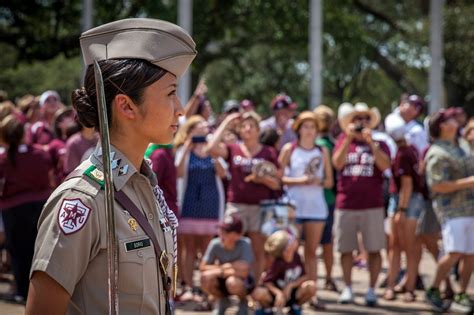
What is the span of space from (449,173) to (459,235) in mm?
584

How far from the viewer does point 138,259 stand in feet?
9.14

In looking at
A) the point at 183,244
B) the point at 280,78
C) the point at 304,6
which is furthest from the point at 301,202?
the point at 280,78

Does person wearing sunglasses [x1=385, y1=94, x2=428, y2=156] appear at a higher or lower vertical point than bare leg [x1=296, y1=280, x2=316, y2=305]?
higher

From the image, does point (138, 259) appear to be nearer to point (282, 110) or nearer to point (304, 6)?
point (282, 110)

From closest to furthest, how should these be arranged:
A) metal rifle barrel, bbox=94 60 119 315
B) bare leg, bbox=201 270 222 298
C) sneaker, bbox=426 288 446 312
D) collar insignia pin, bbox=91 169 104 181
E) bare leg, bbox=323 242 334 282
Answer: metal rifle barrel, bbox=94 60 119 315, collar insignia pin, bbox=91 169 104 181, bare leg, bbox=201 270 222 298, sneaker, bbox=426 288 446 312, bare leg, bbox=323 242 334 282

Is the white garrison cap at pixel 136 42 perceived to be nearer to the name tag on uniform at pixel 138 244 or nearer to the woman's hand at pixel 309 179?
the name tag on uniform at pixel 138 244

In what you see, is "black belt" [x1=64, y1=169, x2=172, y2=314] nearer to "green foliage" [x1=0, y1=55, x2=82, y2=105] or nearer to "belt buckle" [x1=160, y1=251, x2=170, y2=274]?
"belt buckle" [x1=160, y1=251, x2=170, y2=274]

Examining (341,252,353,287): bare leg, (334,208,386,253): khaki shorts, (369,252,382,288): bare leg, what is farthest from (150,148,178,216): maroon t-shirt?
(369,252,382,288): bare leg

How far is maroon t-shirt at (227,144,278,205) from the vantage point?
9.92m

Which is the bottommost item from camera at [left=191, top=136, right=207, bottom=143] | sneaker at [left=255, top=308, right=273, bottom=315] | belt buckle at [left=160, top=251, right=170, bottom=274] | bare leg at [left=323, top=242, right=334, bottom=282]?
sneaker at [left=255, top=308, right=273, bottom=315]

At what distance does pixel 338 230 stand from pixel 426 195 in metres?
1.03

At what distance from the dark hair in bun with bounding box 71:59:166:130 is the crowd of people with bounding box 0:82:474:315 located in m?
5.73

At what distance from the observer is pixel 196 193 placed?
32.7 feet

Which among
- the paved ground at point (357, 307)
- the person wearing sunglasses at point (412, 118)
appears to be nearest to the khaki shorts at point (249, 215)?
the paved ground at point (357, 307)
